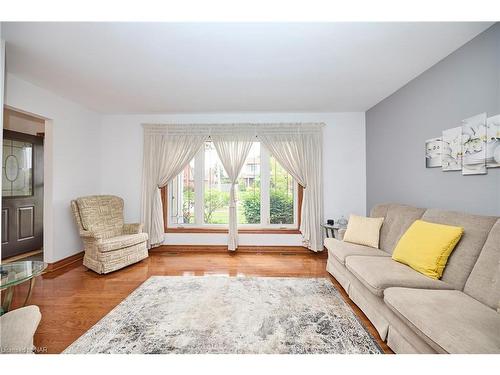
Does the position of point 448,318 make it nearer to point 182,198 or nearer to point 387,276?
point 387,276

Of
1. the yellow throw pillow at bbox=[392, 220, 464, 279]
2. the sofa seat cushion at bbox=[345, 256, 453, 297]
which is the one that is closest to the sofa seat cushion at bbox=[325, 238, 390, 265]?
the sofa seat cushion at bbox=[345, 256, 453, 297]

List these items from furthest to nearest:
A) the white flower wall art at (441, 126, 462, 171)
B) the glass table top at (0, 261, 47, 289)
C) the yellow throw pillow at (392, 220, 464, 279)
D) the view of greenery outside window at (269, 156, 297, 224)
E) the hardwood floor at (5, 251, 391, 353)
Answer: the view of greenery outside window at (269, 156, 297, 224)
the white flower wall art at (441, 126, 462, 171)
the hardwood floor at (5, 251, 391, 353)
the yellow throw pillow at (392, 220, 464, 279)
the glass table top at (0, 261, 47, 289)

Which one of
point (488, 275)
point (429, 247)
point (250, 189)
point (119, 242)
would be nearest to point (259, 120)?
point (250, 189)

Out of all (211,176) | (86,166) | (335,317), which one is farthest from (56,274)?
(335,317)

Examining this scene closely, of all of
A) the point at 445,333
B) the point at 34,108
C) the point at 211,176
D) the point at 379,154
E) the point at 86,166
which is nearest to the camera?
the point at 445,333

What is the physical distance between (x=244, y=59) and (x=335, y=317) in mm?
2658

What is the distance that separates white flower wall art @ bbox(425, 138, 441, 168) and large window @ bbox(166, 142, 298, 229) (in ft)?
6.91

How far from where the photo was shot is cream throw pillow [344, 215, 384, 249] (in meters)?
2.80

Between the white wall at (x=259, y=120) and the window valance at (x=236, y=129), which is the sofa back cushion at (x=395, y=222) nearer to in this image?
the white wall at (x=259, y=120)

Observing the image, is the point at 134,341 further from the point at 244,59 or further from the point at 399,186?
the point at 399,186

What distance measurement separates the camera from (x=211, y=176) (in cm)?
435

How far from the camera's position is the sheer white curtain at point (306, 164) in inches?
159

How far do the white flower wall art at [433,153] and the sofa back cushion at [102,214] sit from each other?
4352mm

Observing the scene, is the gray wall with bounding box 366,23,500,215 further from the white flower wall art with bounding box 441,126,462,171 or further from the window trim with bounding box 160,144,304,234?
the window trim with bounding box 160,144,304,234
